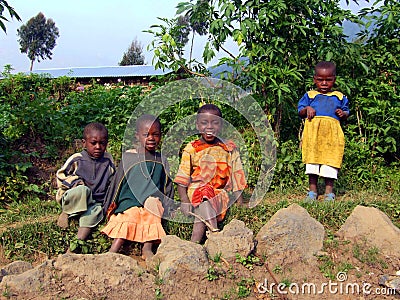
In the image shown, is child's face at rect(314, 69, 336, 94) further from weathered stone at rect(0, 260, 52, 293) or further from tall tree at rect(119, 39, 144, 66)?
tall tree at rect(119, 39, 144, 66)

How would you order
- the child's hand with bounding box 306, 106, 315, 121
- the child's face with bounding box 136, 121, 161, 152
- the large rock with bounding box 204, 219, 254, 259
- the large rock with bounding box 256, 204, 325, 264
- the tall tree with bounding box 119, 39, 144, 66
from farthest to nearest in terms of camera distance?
the tall tree with bounding box 119, 39, 144, 66, the child's hand with bounding box 306, 106, 315, 121, the child's face with bounding box 136, 121, 161, 152, the large rock with bounding box 256, 204, 325, 264, the large rock with bounding box 204, 219, 254, 259

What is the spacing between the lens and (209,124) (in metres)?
4.26

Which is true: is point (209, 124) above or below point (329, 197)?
above

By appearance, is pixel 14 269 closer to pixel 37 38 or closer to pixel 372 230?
pixel 372 230

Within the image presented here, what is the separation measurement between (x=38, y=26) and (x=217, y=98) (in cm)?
4165

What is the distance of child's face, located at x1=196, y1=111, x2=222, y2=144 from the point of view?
14.0 ft

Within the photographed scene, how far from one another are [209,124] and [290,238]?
1.22 m

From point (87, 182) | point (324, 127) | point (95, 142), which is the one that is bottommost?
point (87, 182)

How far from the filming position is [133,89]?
7.00 meters

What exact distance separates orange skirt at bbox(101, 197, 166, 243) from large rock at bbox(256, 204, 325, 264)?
838 mm

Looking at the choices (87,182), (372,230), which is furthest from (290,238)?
(87,182)

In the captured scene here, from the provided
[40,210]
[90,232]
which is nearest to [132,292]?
[90,232]

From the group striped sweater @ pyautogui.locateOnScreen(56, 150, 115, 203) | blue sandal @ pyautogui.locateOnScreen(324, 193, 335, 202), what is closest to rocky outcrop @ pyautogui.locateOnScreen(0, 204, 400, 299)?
A: blue sandal @ pyautogui.locateOnScreen(324, 193, 335, 202)

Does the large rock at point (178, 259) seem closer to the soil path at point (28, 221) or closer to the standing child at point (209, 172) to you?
the standing child at point (209, 172)
